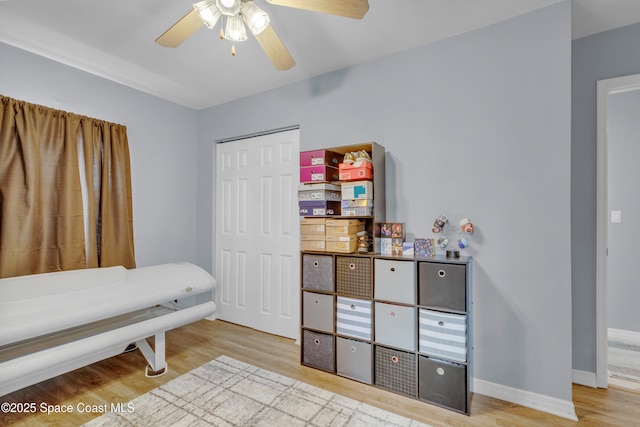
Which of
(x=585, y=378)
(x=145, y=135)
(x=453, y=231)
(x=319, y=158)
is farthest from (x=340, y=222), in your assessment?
(x=145, y=135)

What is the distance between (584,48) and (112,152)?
4104 millimetres

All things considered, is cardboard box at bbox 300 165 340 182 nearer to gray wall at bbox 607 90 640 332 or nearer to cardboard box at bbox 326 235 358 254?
cardboard box at bbox 326 235 358 254

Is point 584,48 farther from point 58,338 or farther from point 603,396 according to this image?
point 58,338

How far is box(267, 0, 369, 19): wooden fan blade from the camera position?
1441mm

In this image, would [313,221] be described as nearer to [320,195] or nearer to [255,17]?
[320,195]

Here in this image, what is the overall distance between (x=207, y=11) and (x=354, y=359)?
2420 mm

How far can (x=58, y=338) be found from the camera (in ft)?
6.30

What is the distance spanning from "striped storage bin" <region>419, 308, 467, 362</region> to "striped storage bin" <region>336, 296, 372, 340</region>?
389 mm

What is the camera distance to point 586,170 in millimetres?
2162

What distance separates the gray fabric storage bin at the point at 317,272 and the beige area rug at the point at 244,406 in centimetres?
72

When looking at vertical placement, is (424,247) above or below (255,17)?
below

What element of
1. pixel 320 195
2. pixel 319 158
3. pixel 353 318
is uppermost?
pixel 319 158

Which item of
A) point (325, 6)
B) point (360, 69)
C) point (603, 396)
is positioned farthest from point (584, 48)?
point (603, 396)

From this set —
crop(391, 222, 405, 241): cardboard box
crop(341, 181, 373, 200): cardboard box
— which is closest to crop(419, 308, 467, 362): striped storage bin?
crop(391, 222, 405, 241): cardboard box
